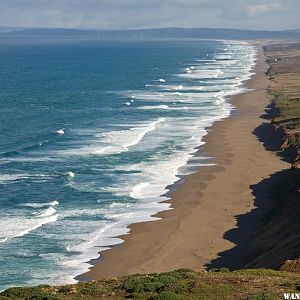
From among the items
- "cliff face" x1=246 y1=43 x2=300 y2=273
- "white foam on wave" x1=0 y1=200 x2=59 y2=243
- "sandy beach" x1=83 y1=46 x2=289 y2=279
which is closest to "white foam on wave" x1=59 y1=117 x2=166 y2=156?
"sandy beach" x1=83 y1=46 x2=289 y2=279

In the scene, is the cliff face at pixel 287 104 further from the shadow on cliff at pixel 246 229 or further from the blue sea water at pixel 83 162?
the blue sea water at pixel 83 162

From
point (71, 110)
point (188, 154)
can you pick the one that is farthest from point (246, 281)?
point (71, 110)

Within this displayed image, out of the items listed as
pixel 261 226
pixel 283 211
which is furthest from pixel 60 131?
pixel 283 211

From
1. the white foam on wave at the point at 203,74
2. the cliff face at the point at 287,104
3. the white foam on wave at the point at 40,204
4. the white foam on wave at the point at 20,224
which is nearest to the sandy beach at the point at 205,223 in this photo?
the cliff face at the point at 287,104

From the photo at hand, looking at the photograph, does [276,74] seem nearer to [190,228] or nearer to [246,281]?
[190,228]

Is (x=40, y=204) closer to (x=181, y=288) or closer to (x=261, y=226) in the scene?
(x=261, y=226)

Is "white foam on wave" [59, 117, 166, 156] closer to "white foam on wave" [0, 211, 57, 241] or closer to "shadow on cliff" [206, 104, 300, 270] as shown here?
"shadow on cliff" [206, 104, 300, 270]
